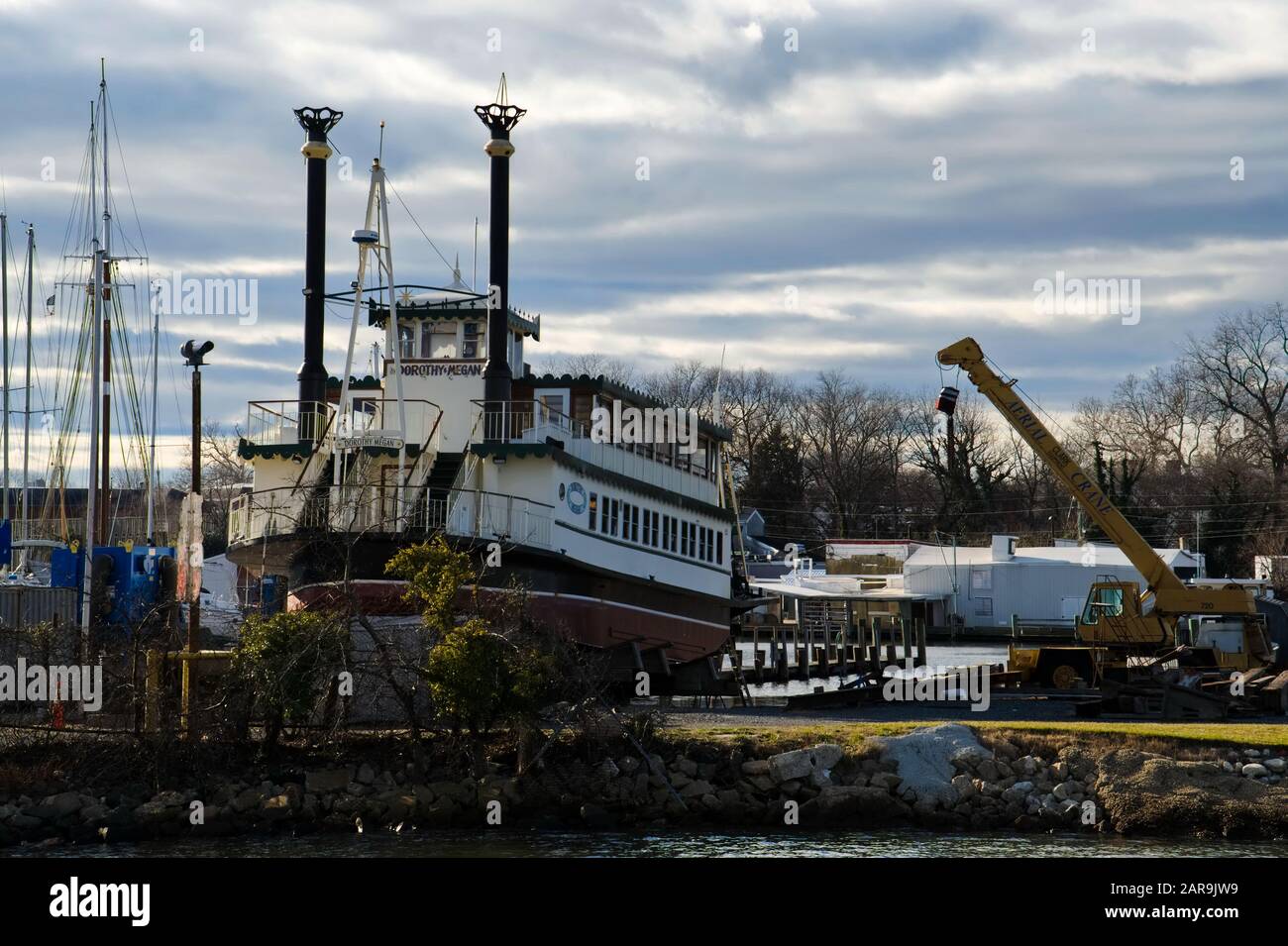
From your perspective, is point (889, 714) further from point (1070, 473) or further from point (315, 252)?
point (315, 252)

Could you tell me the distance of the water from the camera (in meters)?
20.3

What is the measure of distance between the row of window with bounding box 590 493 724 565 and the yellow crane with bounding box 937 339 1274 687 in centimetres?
798

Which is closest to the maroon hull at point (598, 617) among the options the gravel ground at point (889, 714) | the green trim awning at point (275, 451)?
the gravel ground at point (889, 714)

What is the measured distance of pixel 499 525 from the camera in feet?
101

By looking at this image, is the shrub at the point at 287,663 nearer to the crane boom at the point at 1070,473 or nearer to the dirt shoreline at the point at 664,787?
the dirt shoreline at the point at 664,787

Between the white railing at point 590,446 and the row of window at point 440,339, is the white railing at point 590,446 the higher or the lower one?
the lower one

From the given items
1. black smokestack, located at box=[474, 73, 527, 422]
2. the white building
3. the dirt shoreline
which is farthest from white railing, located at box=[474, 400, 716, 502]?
the white building

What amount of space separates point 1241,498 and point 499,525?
62.8 m

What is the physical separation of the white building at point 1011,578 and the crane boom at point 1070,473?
3414 centimetres

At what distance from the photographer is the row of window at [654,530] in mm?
34625

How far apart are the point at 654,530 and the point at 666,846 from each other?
17.4 metres

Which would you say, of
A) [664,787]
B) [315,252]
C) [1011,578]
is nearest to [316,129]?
[315,252]
